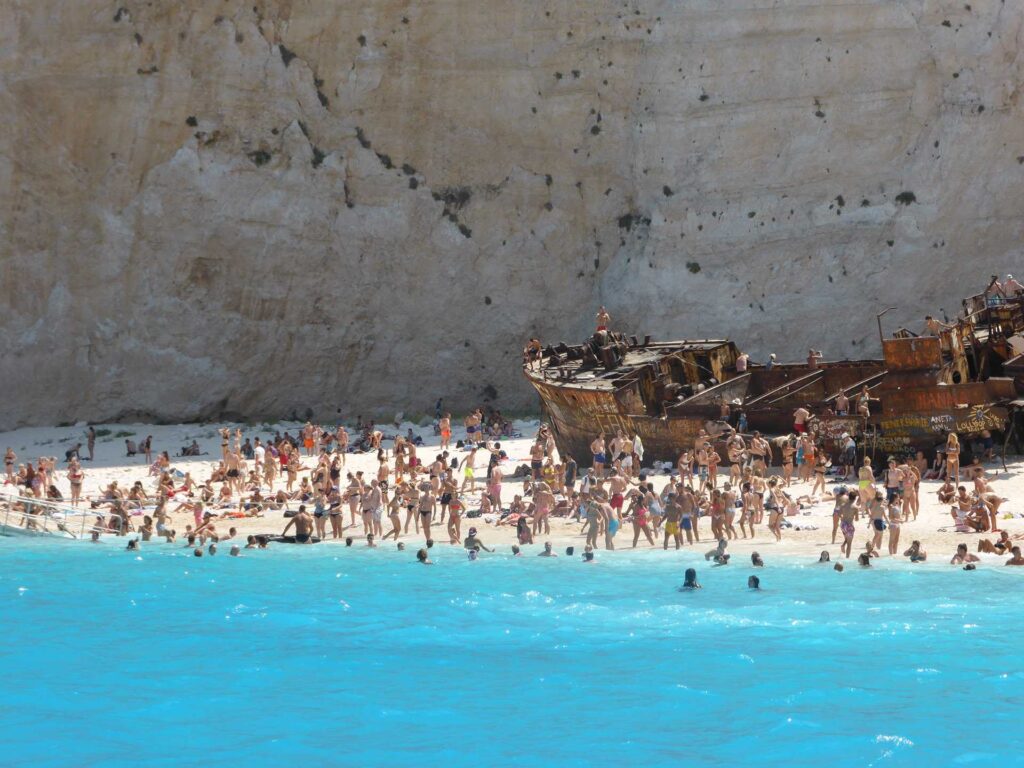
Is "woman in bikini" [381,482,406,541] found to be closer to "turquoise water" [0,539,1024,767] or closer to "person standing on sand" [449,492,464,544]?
"person standing on sand" [449,492,464,544]

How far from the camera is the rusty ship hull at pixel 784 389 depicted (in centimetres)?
2530

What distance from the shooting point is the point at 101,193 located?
40.6m

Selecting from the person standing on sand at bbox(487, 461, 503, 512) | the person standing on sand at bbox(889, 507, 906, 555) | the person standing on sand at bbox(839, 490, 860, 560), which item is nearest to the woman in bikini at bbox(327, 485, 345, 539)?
the person standing on sand at bbox(487, 461, 503, 512)

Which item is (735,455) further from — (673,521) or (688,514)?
(673,521)

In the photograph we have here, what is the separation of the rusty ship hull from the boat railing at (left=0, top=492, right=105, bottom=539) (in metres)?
10.0

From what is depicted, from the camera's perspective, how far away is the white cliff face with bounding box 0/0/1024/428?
1542 inches

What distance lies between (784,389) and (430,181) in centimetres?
1724

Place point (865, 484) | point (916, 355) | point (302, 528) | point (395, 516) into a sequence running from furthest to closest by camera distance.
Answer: point (916, 355)
point (395, 516)
point (302, 528)
point (865, 484)

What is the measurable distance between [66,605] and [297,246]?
866 inches

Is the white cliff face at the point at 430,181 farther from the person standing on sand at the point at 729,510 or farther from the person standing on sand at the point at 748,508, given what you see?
the person standing on sand at the point at 729,510

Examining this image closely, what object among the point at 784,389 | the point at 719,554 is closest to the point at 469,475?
the point at 784,389

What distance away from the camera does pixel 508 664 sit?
17.0 metres

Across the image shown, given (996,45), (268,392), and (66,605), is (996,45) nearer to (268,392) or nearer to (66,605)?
(268,392)

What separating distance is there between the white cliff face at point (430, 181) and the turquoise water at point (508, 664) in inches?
757
